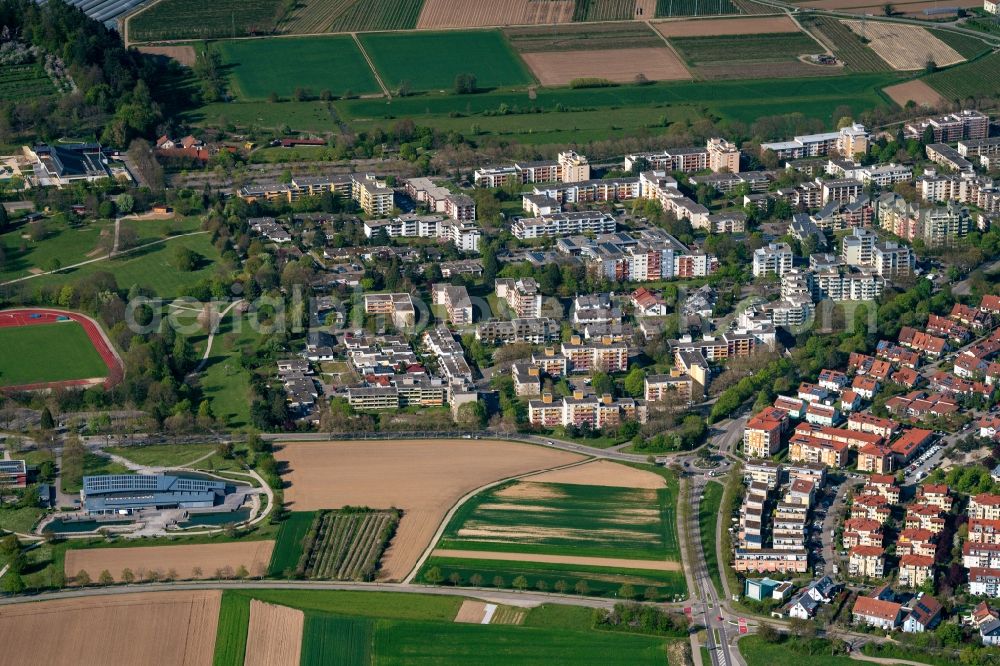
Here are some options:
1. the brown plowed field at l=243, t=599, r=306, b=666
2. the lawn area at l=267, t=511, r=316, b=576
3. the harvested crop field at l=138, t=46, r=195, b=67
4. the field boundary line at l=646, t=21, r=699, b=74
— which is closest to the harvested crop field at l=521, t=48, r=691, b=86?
the field boundary line at l=646, t=21, r=699, b=74

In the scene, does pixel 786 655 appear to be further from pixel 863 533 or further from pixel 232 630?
pixel 232 630

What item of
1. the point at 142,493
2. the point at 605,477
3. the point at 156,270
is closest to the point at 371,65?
the point at 156,270

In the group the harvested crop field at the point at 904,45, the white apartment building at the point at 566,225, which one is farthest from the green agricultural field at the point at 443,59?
the harvested crop field at the point at 904,45

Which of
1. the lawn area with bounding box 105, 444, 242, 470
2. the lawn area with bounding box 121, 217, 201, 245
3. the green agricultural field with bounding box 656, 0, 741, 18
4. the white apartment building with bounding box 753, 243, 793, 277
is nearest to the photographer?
the lawn area with bounding box 105, 444, 242, 470

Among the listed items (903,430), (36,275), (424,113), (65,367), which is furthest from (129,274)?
(903,430)

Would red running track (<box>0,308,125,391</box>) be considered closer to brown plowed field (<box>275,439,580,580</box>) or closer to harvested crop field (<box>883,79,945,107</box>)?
brown plowed field (<box>275,439,580,580</box>)

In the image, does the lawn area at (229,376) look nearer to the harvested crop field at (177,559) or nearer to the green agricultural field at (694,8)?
the harvested crop field at (177,559)

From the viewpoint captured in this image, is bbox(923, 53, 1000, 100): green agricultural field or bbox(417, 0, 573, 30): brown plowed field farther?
bbox(417, 0, 573, 30): brown plowed field

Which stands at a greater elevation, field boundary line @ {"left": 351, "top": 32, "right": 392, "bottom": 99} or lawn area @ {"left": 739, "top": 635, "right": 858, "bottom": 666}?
field boundary line @ {"left": 351, "top": 32, "right": 392, "bottom": 99}
